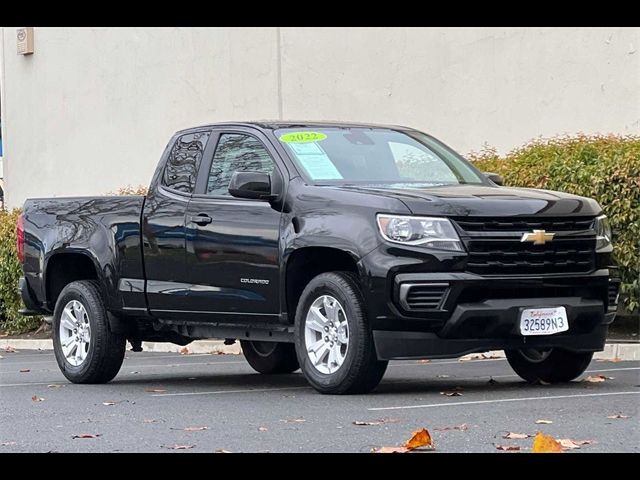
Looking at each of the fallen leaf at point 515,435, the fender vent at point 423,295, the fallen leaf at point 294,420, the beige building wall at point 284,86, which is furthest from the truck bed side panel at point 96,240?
the beige building wall at point 284,86

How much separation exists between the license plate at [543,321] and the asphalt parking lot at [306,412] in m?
0.43

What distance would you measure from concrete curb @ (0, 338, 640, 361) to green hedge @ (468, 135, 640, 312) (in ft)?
2.63

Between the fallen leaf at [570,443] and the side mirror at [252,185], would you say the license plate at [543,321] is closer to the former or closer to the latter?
the side mirror at [252,185]

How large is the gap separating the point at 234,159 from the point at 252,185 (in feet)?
3.07

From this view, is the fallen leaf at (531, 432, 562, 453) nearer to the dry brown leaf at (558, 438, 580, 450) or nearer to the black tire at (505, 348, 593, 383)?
the dry brown leaf at (558, 438, 580, 450)

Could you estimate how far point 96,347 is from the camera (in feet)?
39.2

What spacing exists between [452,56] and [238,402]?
880 cm

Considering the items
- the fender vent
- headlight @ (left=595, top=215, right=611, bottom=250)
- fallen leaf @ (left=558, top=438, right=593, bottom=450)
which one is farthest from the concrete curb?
fallen leaf @ (left=558, top=438, right=593, bottom=450)

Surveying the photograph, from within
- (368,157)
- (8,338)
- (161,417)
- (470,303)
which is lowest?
(8,338)

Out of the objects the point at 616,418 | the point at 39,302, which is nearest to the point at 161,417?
the point at 616,418

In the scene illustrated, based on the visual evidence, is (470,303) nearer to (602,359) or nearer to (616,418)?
(616,418)

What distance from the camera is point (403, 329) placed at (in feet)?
31.8

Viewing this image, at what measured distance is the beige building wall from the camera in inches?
656

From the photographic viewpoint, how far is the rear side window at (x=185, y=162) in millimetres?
11625
